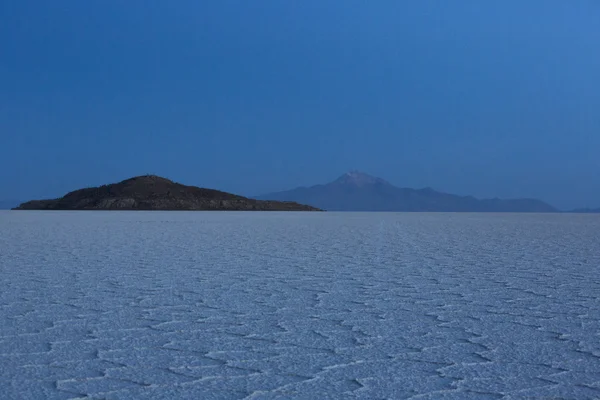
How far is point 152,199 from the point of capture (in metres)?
49.6

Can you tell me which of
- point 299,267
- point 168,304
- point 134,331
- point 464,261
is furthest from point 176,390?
point 464,261

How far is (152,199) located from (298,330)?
47888 mm

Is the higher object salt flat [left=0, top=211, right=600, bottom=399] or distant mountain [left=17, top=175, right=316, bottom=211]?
distant mountain [left=17, top=175, right=316, bottom=211]

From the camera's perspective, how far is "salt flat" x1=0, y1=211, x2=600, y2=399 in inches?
81.7

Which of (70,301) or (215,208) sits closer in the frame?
(70,301)

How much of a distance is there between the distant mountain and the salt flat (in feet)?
142

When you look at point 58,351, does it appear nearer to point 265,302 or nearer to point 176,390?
point 176,390

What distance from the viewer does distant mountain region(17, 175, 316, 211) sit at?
48.4 metres

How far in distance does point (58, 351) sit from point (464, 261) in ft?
14.0

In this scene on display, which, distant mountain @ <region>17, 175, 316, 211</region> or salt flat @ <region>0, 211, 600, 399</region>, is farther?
distant mountain @ <region>17, 175, 316, 211</region>

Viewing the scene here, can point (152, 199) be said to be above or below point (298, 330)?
above

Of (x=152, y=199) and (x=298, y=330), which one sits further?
(x=152, y=199)

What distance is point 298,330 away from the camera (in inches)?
114

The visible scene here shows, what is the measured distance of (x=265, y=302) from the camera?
366 cm
